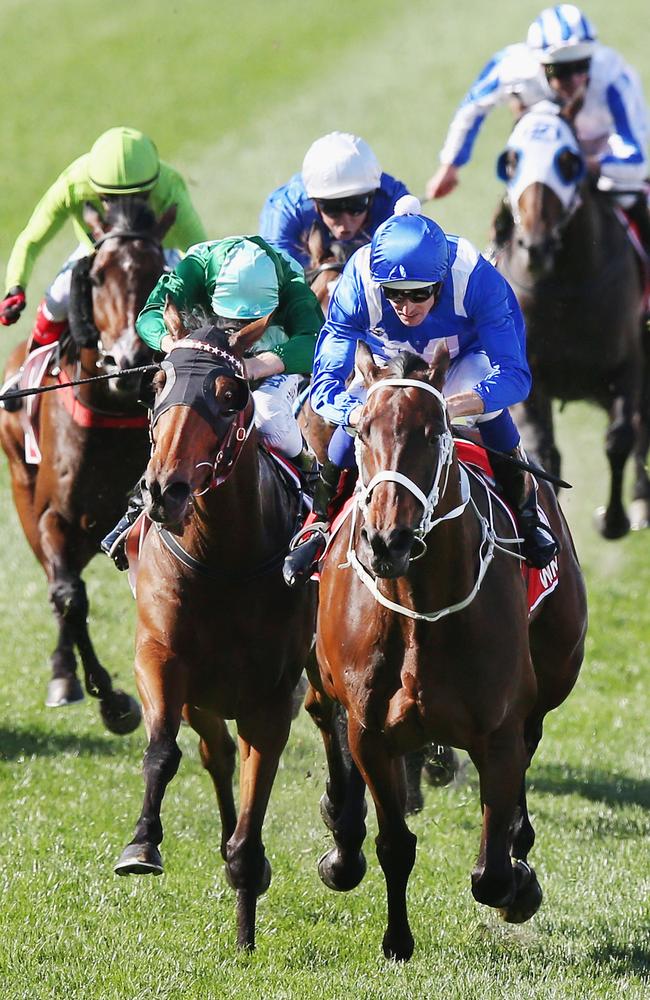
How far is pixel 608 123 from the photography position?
10891 mm

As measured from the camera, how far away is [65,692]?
884cm

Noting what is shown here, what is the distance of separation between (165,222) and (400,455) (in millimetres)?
3453

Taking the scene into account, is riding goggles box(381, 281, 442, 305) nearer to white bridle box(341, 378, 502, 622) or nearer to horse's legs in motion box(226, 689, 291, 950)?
white bridle box(341, 378, 502, 622)

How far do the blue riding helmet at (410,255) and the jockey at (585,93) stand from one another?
5.29 m

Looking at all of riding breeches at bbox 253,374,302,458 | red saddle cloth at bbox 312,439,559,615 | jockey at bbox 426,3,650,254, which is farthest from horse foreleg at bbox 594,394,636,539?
red saddle cloth at bbox 312,439,559,615

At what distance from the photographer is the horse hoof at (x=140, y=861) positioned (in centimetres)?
517

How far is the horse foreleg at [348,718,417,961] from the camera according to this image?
5.42 meters

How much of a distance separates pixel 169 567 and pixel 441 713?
1.13 metres

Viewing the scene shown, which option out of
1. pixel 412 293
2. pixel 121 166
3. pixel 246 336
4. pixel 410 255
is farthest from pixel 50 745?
pixel 410 255

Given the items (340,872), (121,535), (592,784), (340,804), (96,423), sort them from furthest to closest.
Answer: (592,784) < (96,423) < (340,804) < (121,535) < (340,872)

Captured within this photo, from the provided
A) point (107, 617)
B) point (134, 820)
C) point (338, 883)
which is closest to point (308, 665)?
point (338, 883)

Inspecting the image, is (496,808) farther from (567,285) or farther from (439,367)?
(567,285)

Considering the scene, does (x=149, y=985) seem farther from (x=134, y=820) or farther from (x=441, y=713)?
(x=134, y=820)

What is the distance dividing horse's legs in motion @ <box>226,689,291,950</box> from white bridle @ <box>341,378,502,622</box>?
2.30 feet
